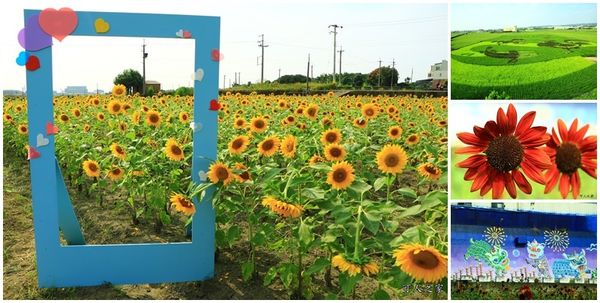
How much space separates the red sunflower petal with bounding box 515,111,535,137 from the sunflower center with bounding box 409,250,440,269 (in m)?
0.41

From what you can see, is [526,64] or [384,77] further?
[384,77]

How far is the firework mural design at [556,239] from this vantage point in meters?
1.69

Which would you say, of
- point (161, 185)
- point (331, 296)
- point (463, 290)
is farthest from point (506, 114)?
point (161, 185)

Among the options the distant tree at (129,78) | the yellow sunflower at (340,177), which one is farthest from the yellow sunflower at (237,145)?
the distant tree at (129,78)

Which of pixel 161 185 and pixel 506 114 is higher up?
pixel 506 114

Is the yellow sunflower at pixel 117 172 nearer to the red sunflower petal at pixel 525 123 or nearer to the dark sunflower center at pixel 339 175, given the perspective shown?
the dark sunflower center at pixel 339 175

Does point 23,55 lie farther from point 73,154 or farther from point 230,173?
point 73,154

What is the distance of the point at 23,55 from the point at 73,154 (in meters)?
1.81

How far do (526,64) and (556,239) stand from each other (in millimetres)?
557

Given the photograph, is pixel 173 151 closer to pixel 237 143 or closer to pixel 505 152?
pixel 237 143

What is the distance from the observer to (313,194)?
2.06m

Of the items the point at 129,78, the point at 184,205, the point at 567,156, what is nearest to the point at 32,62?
the point at 184,205

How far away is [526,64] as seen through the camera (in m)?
1.56

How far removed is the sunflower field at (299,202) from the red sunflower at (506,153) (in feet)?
0.82
